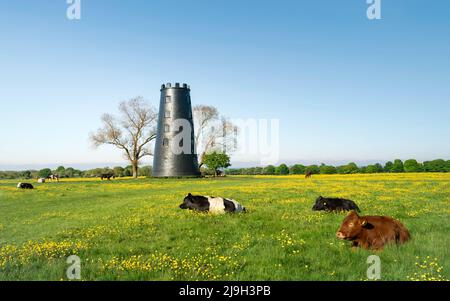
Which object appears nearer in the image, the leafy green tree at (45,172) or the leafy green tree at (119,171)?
the leafy green tree at (119,171)

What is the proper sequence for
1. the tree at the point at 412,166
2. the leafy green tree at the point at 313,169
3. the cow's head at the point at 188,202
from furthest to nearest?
the leafy green tree at the point at 313,169, the tree at the point at 412,166, the cow's head at the point at 188,202

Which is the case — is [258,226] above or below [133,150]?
below

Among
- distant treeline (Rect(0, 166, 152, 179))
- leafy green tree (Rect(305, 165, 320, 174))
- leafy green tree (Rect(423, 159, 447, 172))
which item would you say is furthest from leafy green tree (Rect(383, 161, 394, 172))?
distant treeline (Rect(0, 166, 152, 179))

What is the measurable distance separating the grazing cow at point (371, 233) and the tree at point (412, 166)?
7378cm

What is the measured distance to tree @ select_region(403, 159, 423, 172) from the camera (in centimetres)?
7262

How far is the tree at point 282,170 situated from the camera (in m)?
86.4

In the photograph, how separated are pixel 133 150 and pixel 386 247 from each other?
61.7m

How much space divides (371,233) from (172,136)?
47.6m

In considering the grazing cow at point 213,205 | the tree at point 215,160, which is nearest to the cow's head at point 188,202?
the grazing cow at point 213,205

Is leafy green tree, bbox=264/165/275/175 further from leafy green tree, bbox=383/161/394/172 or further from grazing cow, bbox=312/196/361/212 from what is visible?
grazing cow, bbox=312/196/361/212

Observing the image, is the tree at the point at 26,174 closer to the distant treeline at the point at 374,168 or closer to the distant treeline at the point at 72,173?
the distant treeline at the point at 72,173
